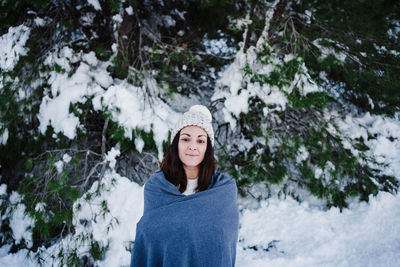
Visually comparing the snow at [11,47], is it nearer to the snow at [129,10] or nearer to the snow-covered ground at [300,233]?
the snow at [129,10]

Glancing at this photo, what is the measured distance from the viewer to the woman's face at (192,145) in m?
1.65

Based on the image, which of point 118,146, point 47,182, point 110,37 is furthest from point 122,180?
point 110,37

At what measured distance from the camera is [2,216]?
3205mm

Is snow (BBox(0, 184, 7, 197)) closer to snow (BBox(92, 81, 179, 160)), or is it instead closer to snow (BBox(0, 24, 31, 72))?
snow (BBox(0, 24, 31, 72))

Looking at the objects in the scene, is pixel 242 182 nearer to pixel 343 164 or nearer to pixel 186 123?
pixel 343 164

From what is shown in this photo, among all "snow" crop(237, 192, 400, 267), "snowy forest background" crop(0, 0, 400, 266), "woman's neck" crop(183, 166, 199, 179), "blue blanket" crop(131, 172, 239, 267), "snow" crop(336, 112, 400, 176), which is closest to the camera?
"blue blanket" crop(131, 172, 239, 267)

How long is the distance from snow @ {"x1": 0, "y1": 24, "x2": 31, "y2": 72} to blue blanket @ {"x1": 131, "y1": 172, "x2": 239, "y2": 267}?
2669 millimetres

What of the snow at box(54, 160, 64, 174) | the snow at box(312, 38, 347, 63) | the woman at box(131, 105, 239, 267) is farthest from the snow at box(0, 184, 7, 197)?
the snow at box(312, 38, 347, 63)

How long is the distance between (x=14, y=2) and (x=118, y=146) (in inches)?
87.8

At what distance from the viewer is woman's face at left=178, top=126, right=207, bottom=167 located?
5.43 feet

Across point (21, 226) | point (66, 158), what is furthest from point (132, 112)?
point (21, 226)

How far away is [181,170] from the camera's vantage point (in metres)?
1.76

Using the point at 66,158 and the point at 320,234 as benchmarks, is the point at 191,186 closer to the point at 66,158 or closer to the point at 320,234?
the point at 66,158

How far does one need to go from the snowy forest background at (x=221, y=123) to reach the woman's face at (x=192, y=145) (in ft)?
4.17
